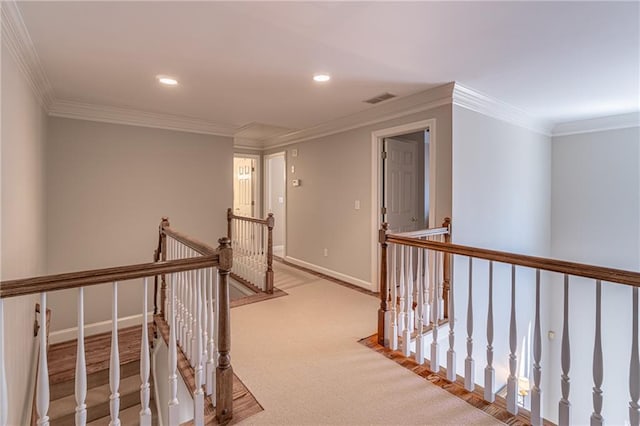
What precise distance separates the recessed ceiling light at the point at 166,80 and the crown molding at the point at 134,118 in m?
→ 1.17

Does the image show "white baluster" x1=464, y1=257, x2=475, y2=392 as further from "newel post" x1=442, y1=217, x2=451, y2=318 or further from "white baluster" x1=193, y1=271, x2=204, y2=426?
"white baluster" x1=193, y1=271, x2=204, y2=426

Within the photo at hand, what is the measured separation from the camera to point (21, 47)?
2.13 meters

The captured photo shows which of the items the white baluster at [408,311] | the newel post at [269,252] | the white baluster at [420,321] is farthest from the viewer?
the newel post at [269,252]

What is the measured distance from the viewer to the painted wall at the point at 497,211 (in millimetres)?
3299

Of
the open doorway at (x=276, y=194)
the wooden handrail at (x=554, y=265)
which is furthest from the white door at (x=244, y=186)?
the wooden handrail at (x=554, y=265)

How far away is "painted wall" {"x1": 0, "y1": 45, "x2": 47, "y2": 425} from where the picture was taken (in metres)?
1.95

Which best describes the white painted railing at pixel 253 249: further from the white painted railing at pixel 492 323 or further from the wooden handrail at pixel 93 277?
the wooden handrail at pixel 93 277

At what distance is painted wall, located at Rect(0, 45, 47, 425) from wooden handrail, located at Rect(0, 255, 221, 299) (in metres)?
1.04

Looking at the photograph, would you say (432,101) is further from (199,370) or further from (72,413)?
(72,413)

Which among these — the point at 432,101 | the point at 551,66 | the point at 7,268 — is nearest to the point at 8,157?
the point at 7,268

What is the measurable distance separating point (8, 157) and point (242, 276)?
2961 mm

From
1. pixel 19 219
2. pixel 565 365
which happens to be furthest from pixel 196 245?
pixel 565 365

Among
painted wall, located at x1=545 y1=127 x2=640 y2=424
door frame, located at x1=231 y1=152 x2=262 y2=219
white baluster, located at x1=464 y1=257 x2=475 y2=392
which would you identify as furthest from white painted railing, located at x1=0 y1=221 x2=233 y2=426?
painted wall, located at x1=545 y1=127 x2=640 y2=424

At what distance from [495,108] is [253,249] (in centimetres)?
347
